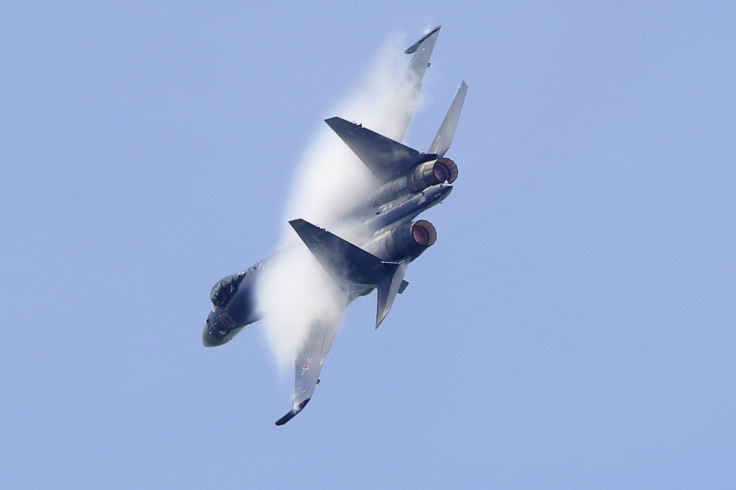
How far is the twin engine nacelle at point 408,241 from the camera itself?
112 feet

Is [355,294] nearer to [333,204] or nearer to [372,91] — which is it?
[333,204]

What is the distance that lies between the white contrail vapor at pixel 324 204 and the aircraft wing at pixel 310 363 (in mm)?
279

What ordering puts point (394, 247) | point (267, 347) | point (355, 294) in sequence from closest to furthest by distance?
point (394, 247), point (355, 294), point (267, 347)

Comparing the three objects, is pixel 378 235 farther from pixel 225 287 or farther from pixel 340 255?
pixel 225 287

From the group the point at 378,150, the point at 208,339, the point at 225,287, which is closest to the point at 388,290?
the point at 378,150

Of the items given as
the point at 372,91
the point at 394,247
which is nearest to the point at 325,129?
the point at 372,91

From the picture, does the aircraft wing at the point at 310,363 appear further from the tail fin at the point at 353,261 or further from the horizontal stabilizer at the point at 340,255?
the tail fin at the point at 353,261

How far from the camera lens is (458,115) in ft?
119

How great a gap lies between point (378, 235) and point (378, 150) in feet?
9.78

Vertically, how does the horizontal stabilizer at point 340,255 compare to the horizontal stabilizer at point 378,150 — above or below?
below

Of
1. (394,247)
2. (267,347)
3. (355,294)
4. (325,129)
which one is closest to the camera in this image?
(394,247)

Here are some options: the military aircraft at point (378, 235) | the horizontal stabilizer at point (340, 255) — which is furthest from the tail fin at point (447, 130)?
the horizontal stabilizer at point (340, 255)

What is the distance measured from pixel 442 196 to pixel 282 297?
6478 mm

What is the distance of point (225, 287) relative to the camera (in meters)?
38.7
